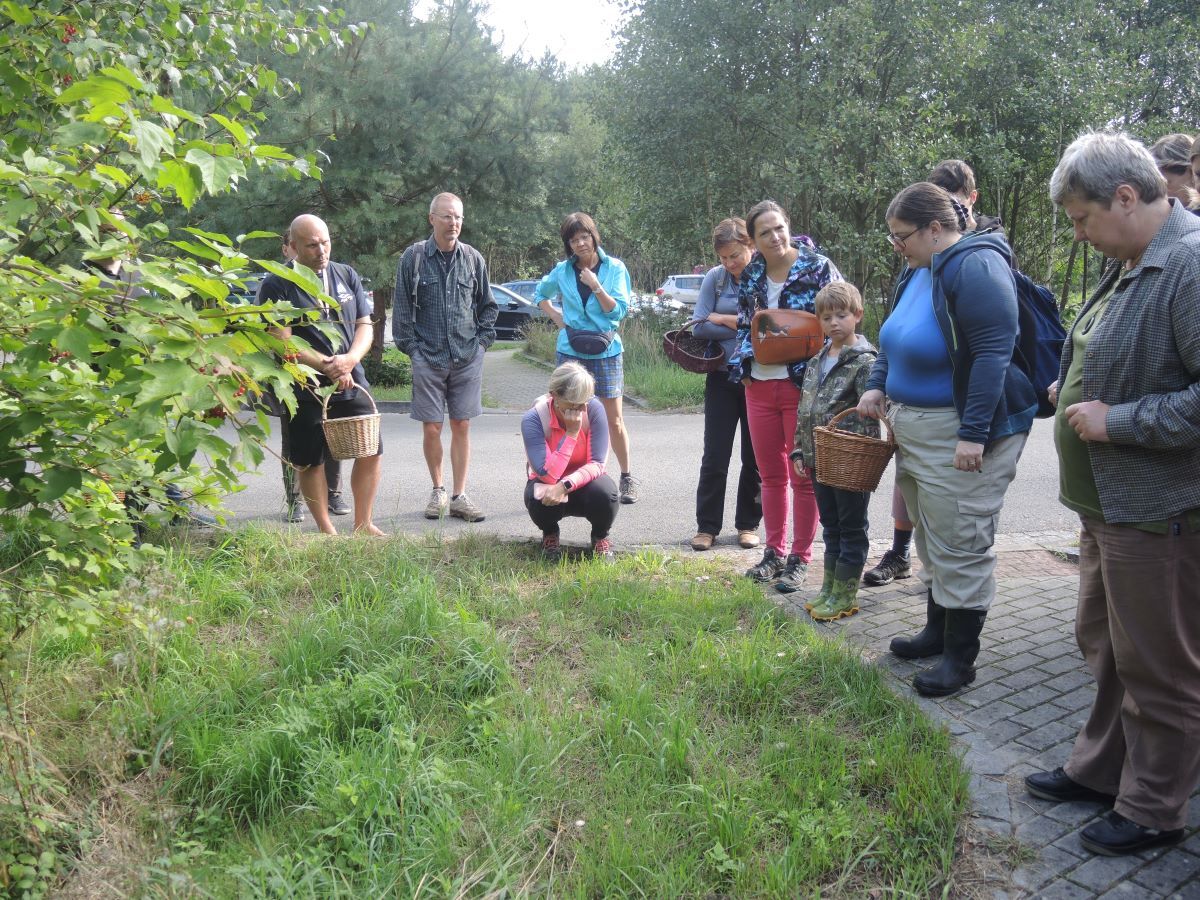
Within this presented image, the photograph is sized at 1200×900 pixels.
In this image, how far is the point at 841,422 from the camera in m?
4.77

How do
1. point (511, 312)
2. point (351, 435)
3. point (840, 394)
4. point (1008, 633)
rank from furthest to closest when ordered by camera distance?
1. point (511, 312)
2. point (351, 435)
3. point (840, 394)
4. point (1008, 633)

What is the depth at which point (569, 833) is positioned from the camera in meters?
3.12

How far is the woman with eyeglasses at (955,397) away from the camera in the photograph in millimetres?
3723

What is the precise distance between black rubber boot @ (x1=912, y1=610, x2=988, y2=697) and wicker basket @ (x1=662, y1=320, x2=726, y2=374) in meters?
2.60

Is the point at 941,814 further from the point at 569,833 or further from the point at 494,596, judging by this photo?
the point at 494,596

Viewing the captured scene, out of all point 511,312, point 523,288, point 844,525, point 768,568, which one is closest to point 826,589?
point 844,525

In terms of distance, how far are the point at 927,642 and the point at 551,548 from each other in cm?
227

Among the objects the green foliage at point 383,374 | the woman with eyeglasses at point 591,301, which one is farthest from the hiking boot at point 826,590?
the green foliage at point 383,374

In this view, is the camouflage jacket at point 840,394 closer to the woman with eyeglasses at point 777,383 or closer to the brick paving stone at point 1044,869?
the woman with eyeglasses at point 777,383

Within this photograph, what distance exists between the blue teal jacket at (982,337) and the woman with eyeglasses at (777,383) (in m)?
1.51

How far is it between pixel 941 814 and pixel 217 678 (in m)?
2.83

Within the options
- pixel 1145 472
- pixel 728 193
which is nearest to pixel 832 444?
pixel 1145 472

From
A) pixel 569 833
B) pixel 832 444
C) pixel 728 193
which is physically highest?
pixel 728 193

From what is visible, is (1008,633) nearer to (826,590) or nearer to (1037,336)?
(826,590)
